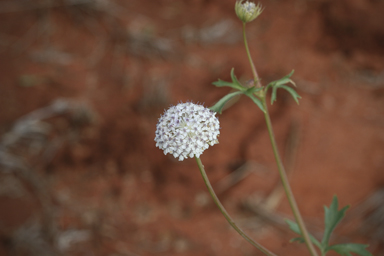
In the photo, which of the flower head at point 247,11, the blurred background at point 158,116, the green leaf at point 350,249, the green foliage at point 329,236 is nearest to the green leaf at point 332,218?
the green foliage at point 329,236

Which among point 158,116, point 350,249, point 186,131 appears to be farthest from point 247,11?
point 158,116

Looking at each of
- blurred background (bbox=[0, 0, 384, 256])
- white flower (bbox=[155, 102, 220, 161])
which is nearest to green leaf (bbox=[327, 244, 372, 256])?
white flower (bbox=[155, 102, 220, 161])

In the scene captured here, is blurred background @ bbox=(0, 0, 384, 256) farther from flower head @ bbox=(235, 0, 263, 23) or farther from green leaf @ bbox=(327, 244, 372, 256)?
flower head @ bbox=(235, 0, 263, 23)

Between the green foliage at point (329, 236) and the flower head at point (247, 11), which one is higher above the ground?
the flower head at point (247, 11)

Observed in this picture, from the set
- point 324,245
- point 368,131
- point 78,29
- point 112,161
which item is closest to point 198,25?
point 78,29

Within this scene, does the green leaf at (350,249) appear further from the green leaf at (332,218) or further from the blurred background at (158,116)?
the blurred background at (158,116)

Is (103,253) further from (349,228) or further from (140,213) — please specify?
(349,228)

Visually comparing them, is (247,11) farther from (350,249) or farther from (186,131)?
(350,249)
